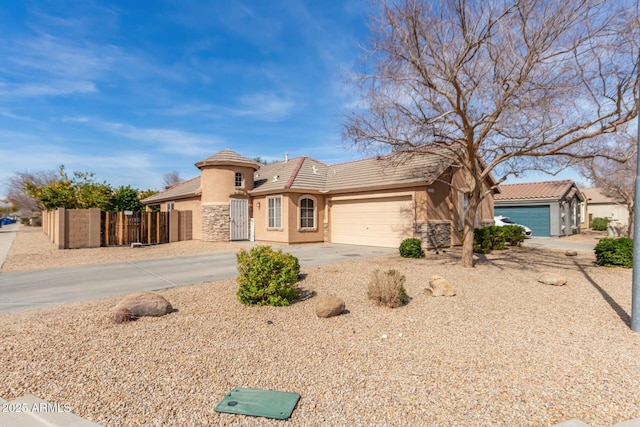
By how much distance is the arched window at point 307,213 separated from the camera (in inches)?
747

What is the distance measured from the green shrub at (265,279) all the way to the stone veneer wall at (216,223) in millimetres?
13832

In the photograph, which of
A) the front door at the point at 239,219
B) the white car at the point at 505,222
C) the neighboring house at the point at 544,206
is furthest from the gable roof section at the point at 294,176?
the neighboring house at the point at 544,206

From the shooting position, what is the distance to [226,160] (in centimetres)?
2009

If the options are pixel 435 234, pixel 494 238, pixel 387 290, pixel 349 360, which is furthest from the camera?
pixel 494 238

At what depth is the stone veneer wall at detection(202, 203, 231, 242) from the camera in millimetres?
20250

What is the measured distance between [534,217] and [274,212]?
64.6ft

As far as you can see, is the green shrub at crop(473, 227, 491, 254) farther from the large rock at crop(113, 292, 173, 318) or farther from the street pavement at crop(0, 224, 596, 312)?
the large rock at crop(113, 292, 173, 318)

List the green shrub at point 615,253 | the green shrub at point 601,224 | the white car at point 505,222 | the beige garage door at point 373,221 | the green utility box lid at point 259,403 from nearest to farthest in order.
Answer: the green utility box lid at point 259,403, the green shrub at point 615,253, the beige garage door at point 373,221, the white car at point 505,222, the green shrub at point 601,224

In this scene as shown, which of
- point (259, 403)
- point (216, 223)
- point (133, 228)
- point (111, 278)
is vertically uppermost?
point (216, 223)

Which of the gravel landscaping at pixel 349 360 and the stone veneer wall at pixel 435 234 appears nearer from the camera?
the gravel landscaping at pixel 349 360

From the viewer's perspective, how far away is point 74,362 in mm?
4250

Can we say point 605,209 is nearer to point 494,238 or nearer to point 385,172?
point 494,238

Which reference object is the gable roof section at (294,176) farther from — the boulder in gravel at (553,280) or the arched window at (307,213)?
the boulder in gravel at (553,280)

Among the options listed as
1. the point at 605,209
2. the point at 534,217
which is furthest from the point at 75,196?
the point at 605,209
